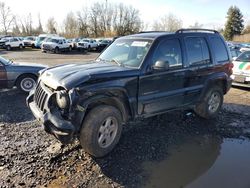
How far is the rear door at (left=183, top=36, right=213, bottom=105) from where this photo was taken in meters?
5.77

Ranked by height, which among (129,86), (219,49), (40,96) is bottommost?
(40,96)

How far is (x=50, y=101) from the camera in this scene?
430 centimetres

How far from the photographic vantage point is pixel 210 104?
21.7 feet

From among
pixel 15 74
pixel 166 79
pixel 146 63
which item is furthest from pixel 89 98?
pixel 15 74

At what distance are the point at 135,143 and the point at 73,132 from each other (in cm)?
156

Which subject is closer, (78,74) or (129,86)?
(78,74)

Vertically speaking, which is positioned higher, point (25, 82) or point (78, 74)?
point (78, 74)

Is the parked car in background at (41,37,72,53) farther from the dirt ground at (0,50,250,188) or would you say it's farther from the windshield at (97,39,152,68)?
the windshield at (97,39,152,68)

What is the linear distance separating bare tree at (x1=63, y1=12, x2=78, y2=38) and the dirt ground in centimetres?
6348

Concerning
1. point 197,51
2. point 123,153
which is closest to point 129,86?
point 123,153

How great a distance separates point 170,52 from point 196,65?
31.8 inches

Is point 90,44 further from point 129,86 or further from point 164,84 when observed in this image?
point 129,86

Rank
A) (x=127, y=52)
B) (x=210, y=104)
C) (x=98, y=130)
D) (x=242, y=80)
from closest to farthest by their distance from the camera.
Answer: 1. (x=98, y=130)
2. (x=127, y=52)
3. (x=210, y=104)
4. (x=242, y=80)

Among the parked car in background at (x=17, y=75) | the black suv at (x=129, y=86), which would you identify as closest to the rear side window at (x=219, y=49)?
the black suv at (x=129, y=86)
